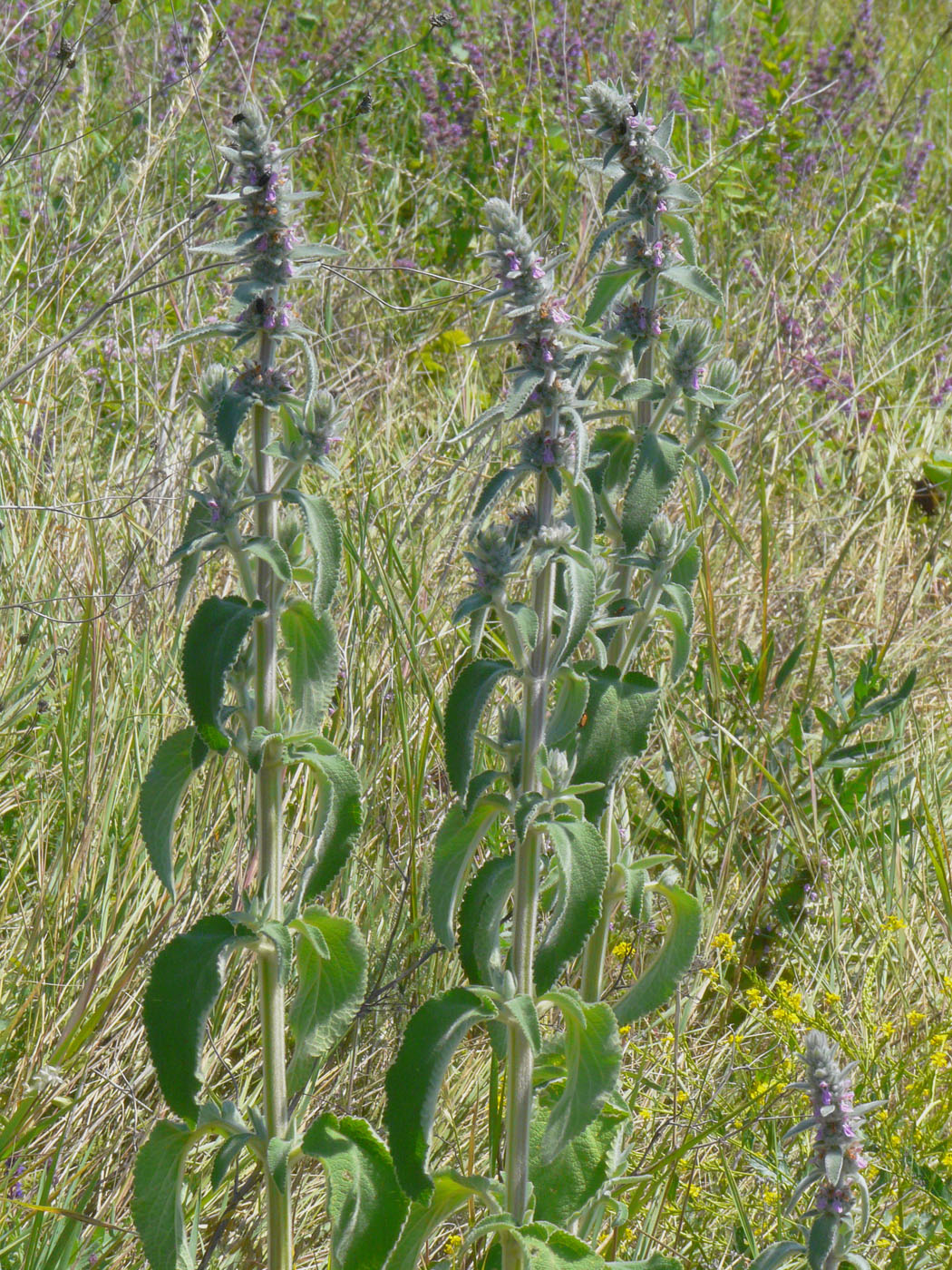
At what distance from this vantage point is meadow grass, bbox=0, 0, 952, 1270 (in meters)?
2.04

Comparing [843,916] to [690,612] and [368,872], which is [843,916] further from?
[690,612]

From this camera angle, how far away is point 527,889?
140 centimetres

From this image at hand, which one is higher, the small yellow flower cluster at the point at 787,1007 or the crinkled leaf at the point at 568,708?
the crinkled leaf at the point at 568,708

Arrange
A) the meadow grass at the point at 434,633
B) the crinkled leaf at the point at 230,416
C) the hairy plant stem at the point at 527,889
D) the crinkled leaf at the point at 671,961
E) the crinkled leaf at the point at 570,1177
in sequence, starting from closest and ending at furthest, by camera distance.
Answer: the crinkled leaf at the point at 230,416, the hairy plant stem at the point at 527,889, the crinkled leaf at the point at 570,1177, the crinkled leaf at the point at 671,961, the meadow grass at the point at 434,633

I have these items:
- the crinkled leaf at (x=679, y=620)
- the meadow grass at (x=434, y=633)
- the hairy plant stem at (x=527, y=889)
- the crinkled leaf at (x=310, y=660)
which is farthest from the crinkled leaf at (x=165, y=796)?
the crinkled leaf at (x=679, y=620)

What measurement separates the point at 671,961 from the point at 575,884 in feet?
1.19

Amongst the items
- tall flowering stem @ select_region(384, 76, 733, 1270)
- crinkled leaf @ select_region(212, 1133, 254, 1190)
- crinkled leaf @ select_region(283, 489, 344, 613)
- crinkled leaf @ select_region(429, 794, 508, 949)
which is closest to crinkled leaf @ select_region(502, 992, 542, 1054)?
tall flowering stem @ select_region(384, 76, 733, 1270)

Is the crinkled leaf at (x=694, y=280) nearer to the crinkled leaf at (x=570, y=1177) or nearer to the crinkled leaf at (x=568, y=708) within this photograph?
the crinkled leaf at (x=568, y=708)

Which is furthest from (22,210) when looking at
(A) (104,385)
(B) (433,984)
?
(B) (433,984)

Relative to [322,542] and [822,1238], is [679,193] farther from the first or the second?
[822,1238]

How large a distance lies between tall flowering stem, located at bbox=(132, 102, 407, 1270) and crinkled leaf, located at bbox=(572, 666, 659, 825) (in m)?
0.29

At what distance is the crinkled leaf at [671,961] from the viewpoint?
163 cm

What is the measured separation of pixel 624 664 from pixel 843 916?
3.93 ft

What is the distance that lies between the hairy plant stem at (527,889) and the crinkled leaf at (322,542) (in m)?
0.21
